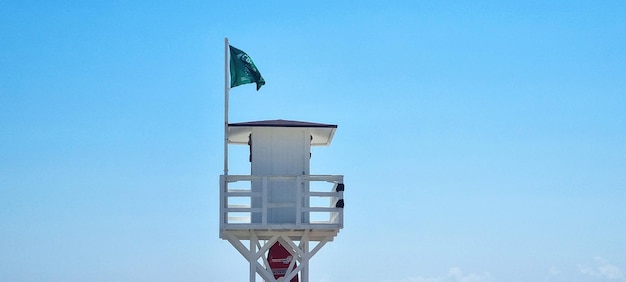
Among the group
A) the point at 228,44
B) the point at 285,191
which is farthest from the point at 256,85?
the point at 285,191

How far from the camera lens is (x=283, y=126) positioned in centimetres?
3353

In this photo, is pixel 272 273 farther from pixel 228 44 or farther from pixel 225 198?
pixel 228 44

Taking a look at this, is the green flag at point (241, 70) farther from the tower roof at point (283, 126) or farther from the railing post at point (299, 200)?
the railing post at point (299, 200)

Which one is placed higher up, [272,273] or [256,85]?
[256,85]

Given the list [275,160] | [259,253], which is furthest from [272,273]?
[275,160]

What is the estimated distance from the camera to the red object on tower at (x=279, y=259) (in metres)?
34.2

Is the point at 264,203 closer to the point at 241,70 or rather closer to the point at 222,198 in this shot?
the point at 222,198

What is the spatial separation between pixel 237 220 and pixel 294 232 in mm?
1993

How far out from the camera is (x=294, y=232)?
110ft

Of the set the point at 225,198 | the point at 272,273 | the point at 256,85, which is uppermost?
the point at 256,85

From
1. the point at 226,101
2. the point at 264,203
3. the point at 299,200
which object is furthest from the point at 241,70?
the point at 299,200

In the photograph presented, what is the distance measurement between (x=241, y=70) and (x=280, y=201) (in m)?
4.23

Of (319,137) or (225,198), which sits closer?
(225,198)

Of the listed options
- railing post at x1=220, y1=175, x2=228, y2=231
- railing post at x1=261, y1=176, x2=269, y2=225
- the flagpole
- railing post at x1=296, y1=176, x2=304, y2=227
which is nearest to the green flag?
the flagpole
